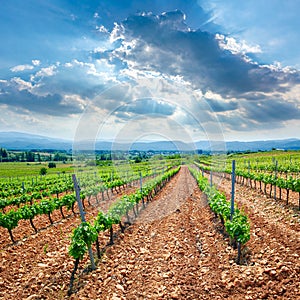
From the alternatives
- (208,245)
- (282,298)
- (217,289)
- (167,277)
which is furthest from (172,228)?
(282,298)

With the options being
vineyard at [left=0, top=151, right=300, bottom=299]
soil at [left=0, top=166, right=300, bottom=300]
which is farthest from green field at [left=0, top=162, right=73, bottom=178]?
soil at [left=0, top=166, right=300, bottom=300]

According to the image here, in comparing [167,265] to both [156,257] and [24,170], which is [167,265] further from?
[24,170]

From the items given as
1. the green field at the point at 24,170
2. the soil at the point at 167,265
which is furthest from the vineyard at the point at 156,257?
the green field at the point at 24,170

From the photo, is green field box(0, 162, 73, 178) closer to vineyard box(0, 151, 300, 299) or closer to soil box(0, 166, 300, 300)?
vineyard box(0, 151, 300, 299)

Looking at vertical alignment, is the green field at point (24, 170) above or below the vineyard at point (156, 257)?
below

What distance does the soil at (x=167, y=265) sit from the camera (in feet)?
18.8

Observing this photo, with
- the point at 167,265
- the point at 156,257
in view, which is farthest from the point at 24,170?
the point at 167,265

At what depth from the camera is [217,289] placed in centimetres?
571

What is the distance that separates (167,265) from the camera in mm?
7047

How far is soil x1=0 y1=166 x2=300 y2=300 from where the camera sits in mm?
5738

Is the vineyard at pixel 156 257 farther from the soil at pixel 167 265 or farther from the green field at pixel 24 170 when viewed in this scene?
the green field at pixel 24 170

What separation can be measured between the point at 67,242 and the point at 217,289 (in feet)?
19.9

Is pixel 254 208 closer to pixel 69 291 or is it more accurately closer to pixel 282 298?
pixel 282 298

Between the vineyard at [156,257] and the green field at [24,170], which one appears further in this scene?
the green field at [24,170]
